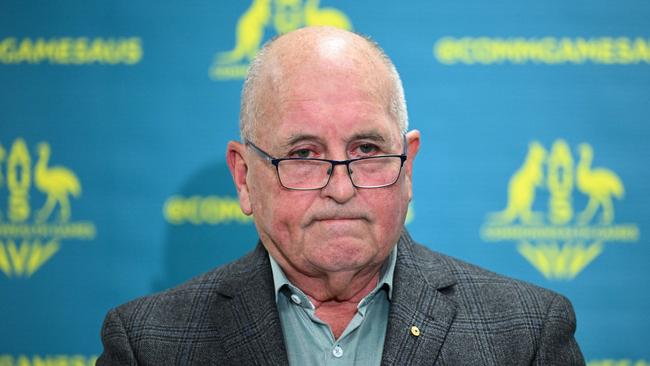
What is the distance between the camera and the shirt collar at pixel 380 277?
204 centimetres

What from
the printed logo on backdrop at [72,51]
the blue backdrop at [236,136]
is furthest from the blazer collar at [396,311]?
the printed logo on backdrop at [72,51]

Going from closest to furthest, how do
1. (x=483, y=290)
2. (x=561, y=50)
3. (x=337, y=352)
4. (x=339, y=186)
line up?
1. (x=339, y=186)
2. (x=337, y=352)
3. (x=483, y=290)
4. (x=561, y=50)

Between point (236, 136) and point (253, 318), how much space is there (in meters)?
0.94

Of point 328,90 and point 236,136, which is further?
point 236,136

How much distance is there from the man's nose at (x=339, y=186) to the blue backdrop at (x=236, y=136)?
3.03ft

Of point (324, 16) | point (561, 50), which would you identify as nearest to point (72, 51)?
point (324, 16)

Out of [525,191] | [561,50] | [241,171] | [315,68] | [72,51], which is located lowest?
[525,191]

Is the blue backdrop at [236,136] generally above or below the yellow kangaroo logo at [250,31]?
below

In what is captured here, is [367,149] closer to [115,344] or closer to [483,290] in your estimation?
[483,290]

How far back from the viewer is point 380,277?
6.86 feet

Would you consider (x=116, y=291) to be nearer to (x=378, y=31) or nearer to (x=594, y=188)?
(x=378, y=31)

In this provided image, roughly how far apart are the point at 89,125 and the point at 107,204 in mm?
305

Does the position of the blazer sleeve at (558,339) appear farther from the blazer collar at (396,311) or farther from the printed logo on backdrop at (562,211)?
the printed logo on backdrop at (562,211)

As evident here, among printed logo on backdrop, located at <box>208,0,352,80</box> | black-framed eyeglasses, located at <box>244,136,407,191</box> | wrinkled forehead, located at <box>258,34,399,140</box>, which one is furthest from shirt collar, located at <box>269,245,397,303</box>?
printed logo on backdrop, located at <box>208,0,352,80</box>
